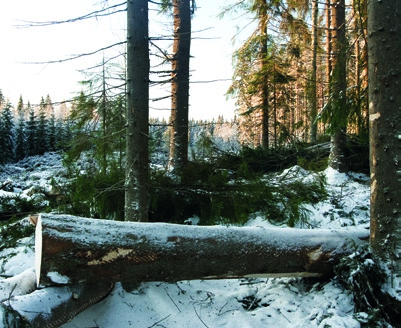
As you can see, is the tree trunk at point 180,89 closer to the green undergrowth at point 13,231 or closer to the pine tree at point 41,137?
the green undergrowth at point 13,231

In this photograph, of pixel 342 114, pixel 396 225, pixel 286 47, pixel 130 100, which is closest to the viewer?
pixel 396 225

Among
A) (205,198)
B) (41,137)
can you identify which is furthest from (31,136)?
(205,198)

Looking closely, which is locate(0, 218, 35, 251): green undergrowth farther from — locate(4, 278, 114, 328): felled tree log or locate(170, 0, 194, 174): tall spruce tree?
locate(170, 0, 194, 174): tall spruce tree

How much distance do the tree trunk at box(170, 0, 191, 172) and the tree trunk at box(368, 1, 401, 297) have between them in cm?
426

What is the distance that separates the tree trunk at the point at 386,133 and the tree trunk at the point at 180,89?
14.0ft

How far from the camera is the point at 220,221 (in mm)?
5375

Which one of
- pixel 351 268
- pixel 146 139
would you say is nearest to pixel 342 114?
pixel 351 268

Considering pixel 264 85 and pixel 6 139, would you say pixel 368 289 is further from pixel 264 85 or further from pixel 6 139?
pixel 6 139

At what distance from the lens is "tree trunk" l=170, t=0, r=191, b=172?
7.01 metres

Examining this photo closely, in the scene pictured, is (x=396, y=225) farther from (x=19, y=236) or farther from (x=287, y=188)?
(x=19, y=236)

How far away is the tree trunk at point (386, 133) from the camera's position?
306cm

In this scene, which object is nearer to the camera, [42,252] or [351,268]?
[42,252]

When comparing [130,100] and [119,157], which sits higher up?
[130,100]

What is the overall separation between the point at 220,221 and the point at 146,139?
1.99 meters
